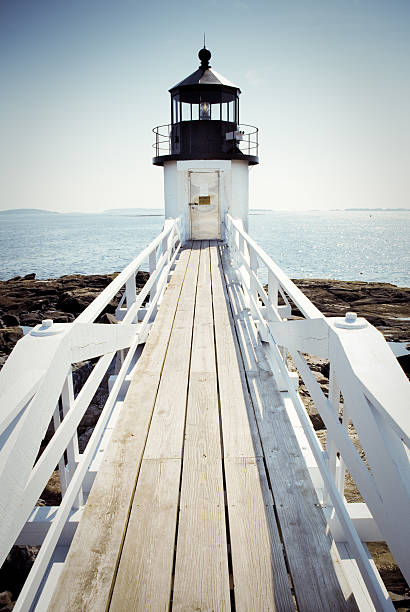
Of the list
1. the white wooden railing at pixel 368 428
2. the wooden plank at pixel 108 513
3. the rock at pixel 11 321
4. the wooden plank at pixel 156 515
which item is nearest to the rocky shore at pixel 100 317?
the rock at pixel 11 321

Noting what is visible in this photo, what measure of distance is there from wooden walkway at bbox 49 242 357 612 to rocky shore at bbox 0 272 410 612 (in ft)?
7.47

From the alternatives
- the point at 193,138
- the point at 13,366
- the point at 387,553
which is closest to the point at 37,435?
the point at 13,366

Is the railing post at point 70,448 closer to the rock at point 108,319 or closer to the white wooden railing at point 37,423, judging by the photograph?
the white wooden railing at point 37,423

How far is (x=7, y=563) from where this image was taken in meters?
4.52

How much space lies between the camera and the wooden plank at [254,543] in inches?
73.2

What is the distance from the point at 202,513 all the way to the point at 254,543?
311 millimetres

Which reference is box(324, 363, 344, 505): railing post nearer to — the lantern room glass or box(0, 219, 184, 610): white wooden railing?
box(0, 219, 184, 610): white wooden railing

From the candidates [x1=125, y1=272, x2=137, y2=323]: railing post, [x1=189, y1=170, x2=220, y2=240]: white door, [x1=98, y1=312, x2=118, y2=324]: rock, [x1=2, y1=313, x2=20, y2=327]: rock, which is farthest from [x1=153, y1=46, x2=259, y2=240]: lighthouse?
[x1=125, y1=272, x2=137, y2=323]: railing post

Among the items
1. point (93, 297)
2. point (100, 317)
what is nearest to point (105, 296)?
point (100, 317)

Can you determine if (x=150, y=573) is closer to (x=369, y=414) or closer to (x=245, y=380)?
(x=369, y=414)

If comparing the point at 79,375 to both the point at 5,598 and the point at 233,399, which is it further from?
the point at 233,399

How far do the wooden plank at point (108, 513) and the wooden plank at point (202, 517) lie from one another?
0.95 ft

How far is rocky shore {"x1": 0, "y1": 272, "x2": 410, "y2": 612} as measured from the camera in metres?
4.47

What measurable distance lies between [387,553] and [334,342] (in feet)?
11.5
